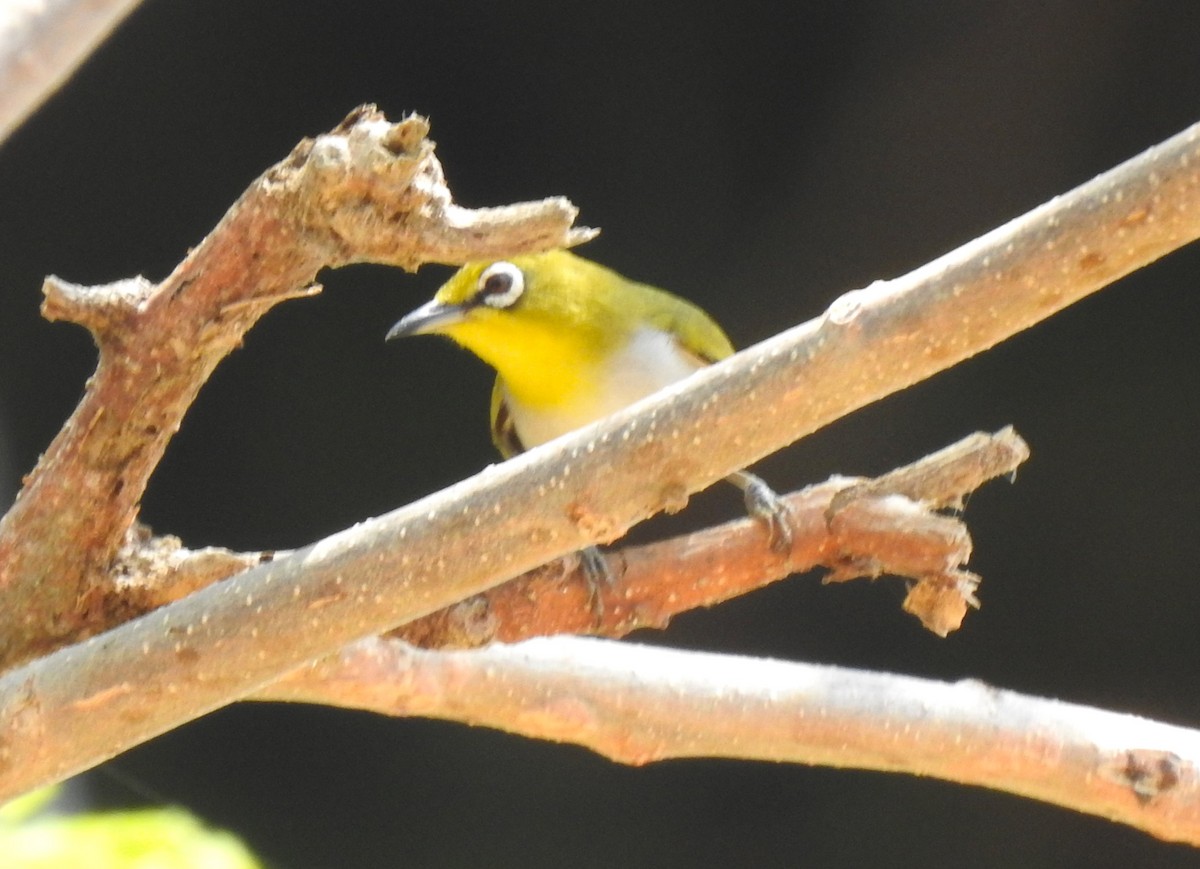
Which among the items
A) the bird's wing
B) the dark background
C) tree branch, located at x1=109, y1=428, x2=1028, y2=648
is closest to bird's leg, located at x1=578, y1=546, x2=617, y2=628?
tree branch, located at x1=109, y1=428, x2=1028, y2=648

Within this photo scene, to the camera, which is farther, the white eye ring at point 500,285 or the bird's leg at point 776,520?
the white eye ring at point 500,285

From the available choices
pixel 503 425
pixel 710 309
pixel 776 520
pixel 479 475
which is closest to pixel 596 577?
pixel 776 520

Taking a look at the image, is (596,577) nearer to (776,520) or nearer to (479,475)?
(776,520)

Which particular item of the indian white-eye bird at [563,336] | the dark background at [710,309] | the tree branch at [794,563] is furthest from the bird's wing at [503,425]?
the tree branch at [794,563]

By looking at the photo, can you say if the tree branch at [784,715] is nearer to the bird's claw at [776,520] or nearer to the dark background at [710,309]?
the bird's claw at [776,520]

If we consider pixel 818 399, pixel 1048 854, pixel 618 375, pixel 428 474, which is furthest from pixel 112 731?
pixel 1048 854

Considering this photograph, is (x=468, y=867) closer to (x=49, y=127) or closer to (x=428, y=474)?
(x=428, y=474)
